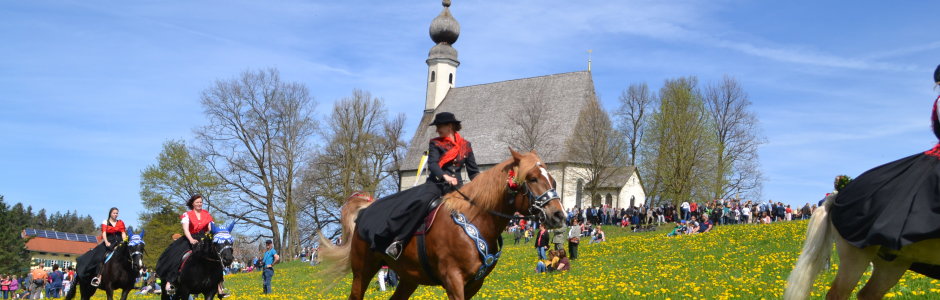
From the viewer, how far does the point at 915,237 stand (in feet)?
21.7

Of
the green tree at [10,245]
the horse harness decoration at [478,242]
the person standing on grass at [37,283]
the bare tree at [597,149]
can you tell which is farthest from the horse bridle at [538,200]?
the green tree at [10,245]

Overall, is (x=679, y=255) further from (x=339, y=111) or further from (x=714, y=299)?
(x=339, y=111)

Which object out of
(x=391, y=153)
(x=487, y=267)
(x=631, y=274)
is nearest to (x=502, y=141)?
(x=391, y=153)

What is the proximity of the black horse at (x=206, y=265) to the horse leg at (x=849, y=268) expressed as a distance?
31.2 feet

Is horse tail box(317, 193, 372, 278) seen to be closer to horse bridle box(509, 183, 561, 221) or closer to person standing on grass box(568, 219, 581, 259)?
horse bridle box(509, 183, 561, 221)

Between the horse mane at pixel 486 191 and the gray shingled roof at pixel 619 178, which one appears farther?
the gray shingled roof at pixel 619 178

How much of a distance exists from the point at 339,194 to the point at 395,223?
63.8 metres

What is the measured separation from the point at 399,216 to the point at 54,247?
130 metres

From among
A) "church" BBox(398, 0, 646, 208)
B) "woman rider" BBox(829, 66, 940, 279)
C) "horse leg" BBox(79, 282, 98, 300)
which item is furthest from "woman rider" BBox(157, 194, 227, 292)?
"church" BBox(398, 0, 646, 208)

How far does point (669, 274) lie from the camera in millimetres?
19562

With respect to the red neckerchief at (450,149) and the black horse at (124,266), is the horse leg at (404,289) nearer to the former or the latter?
the red neckerchief at (450,149)

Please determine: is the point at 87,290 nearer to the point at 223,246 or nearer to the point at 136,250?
the point at 136,250

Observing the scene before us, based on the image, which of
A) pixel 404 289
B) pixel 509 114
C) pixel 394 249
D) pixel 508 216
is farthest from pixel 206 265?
pixel 509 114

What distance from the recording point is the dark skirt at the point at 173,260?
13.7 metres
